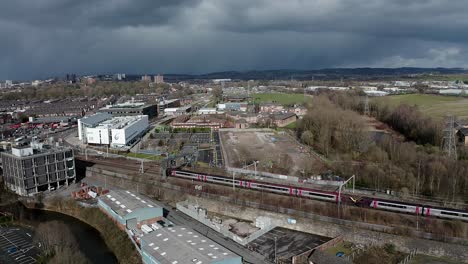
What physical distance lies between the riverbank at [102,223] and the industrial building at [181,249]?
153cm

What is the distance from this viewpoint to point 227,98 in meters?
90.8

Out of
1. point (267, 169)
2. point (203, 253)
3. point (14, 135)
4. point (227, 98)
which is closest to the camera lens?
point (203, 253)

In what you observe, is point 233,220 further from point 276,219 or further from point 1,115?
point 1,115

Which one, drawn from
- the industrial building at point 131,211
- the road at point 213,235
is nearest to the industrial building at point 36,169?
the industrial building at point 131,211

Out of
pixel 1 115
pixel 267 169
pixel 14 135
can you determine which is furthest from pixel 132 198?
pixel 1 115

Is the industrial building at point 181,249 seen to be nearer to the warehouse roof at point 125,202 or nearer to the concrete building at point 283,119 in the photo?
the warehouse roof at point 125,202

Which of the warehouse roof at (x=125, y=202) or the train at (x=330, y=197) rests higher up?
the train at (x=330, y=197)

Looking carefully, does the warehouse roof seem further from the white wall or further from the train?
Result: the white wall

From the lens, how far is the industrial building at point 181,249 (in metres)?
15.1

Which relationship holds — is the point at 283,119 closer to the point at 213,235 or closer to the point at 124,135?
the point at 124,135

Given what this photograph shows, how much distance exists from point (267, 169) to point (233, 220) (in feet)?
29.2

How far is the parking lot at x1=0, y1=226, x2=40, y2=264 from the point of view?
1770 centimetres

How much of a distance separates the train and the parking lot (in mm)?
11486

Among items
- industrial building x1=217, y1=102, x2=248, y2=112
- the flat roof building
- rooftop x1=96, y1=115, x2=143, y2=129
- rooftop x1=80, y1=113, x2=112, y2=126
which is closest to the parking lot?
rooftop x1=96, y1=115, x2=143, y2=129
